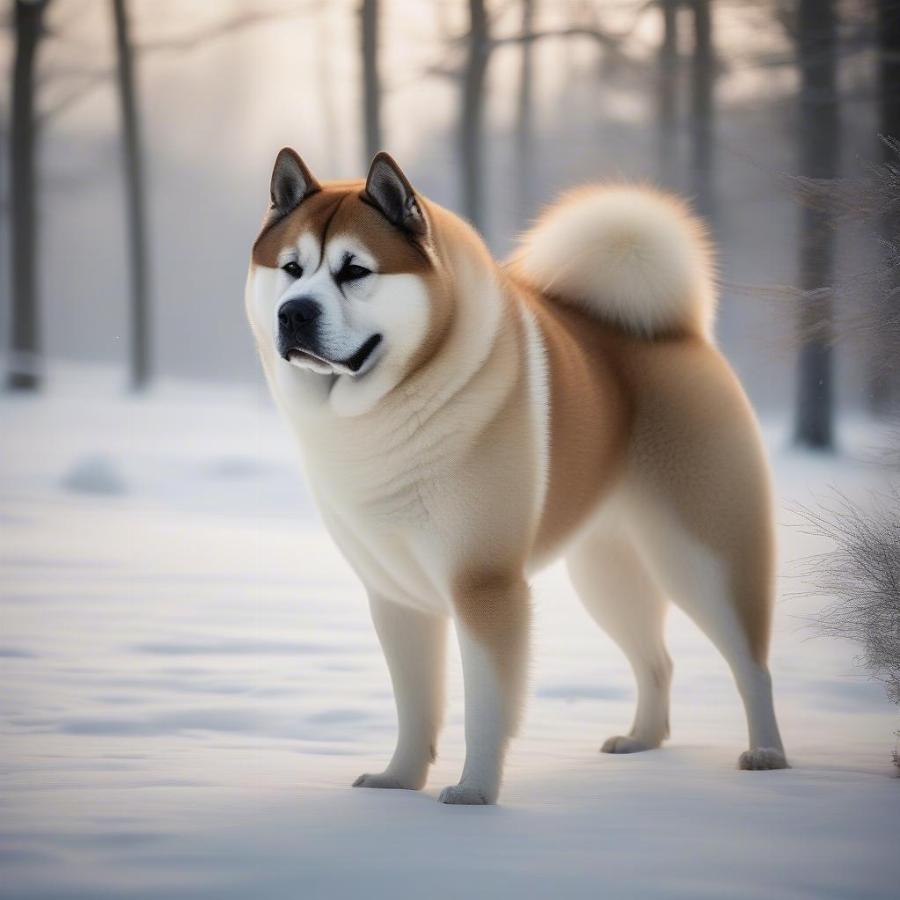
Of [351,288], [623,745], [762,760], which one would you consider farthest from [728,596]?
[351,288]

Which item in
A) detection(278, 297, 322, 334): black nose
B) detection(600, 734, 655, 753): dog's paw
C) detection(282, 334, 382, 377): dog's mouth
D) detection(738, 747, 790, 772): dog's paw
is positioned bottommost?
detection(600, 734, 655, 753): dog's paw

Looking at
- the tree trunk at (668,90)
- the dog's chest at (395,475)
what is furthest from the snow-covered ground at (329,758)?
the tree trunk at (668,90)

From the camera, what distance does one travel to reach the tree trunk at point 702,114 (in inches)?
394

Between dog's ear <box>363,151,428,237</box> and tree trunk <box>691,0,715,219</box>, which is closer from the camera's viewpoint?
dog's ear <box>363,151,428,237</box>

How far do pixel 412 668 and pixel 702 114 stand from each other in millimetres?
9024

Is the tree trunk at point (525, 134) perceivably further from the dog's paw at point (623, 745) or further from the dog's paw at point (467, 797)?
the dog's paw at point (467, 797)

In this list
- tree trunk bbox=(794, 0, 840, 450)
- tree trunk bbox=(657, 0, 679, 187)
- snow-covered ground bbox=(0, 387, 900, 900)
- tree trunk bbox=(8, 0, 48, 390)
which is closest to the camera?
snow-covered ground bbox=(0, 387, 900, 900)

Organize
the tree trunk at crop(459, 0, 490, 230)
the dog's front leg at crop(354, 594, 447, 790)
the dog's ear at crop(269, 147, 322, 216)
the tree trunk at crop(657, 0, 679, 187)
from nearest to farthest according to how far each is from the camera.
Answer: the dog's ear at crop(269, 147, 322, 216), the dog's front leg at crop(354, 594, 447, 790), the tree trunk at crop(459, 0, 490, 230), the tree trunk at crop(657, 0, 679, 187)

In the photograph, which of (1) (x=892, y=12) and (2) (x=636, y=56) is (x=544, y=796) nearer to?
(1) (x=892, y=12)

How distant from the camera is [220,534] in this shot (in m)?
6.38

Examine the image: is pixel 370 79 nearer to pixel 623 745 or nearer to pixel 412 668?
pixel 623 745

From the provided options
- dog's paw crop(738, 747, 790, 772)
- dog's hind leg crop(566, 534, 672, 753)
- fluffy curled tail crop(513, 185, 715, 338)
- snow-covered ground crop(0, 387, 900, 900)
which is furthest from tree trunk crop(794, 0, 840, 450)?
dog's paw crop(738, 747, 790, 772)

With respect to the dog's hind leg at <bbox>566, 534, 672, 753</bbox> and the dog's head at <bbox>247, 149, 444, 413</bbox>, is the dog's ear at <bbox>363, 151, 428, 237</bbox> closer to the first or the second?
the dog's head at <bbox>247, 149, 444, 413</bbox>

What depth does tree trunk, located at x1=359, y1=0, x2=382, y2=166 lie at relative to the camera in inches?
355
